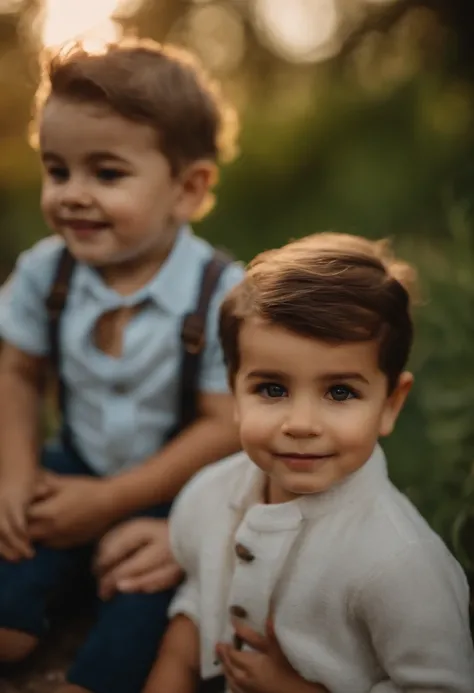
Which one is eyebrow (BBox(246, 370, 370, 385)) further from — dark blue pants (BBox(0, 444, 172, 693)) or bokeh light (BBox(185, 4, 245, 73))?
bokeh light (BBox(185, 4, 245, 73))

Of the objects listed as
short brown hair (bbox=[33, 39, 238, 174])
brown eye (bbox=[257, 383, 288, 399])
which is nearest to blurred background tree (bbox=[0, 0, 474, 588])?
short brown hair (bbox=[33, 39, 238, 174])

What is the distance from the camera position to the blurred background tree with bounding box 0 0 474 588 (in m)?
2.58

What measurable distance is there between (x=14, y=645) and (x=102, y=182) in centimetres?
88

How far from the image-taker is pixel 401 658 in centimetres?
117

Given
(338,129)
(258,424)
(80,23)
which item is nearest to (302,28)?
(338,129)

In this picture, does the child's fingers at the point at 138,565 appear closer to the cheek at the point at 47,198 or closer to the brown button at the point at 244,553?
the brown button at the point at 244,553

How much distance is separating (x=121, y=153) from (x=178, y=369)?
1.40 feet

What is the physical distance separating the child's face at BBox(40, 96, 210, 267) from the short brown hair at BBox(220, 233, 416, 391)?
408mm

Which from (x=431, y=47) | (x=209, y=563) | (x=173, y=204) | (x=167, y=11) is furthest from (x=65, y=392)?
(x=431, y=47)

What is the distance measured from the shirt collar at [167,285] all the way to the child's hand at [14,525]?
43 centimetres

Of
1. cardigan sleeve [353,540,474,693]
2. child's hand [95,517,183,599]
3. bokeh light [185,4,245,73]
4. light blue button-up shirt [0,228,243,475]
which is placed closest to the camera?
cardigan sleeve [353,540,474,693]

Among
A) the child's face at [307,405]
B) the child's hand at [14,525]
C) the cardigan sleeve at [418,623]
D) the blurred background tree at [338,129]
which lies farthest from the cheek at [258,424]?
the blurred background tree at [338,129]

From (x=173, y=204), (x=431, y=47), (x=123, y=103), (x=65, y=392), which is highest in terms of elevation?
(x=431, y=47)

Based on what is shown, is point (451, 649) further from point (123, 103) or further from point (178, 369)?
point (123, 103)
